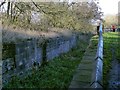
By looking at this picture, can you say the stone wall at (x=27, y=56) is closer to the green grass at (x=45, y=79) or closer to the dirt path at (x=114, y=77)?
the green grass at (x=45, y=79)

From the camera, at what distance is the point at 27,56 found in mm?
8094

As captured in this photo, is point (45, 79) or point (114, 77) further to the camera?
point (45, 79)

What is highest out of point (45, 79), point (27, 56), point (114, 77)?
point (27, 56)

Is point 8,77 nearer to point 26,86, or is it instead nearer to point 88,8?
point 26,86

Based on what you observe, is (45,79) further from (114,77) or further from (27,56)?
(114,77)

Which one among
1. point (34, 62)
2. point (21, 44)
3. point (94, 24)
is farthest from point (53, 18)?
point (94, 24)

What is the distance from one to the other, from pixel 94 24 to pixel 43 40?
2341 centimetres

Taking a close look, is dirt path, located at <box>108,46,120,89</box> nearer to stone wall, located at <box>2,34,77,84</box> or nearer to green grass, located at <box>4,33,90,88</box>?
green grass, located at <box>4,33,90,88</box>

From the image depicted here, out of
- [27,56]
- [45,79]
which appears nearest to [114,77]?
[45,79]

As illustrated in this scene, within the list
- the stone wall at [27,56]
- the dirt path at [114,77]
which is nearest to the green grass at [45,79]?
the stone wall at [27,56]

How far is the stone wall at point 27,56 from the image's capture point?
6617 mm

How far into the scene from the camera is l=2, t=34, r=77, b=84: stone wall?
21.7 feet

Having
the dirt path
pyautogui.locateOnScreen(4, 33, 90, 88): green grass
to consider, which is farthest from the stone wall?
the dirt path

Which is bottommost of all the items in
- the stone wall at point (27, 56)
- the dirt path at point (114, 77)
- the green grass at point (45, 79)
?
the green grass at point (45, 79)
